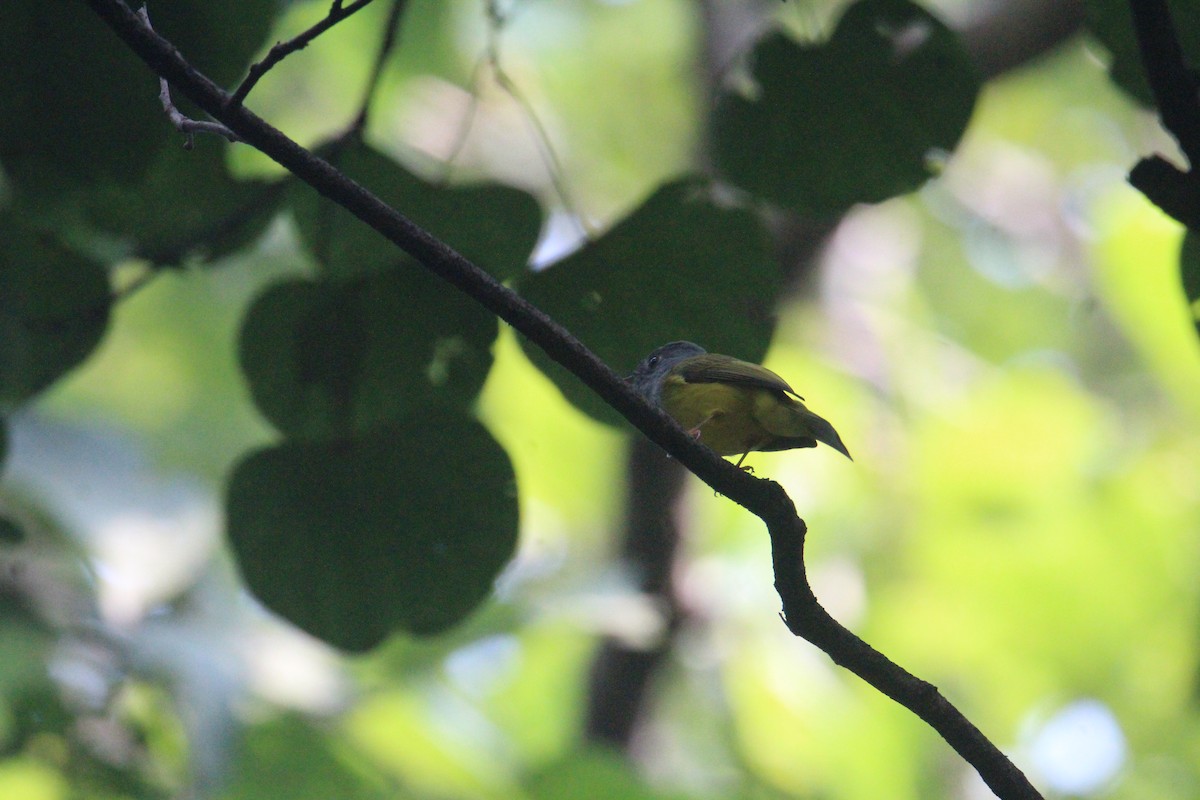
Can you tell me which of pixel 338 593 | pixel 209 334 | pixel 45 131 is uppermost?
pixel 45 131

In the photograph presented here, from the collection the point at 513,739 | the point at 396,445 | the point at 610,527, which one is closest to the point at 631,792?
the point at 396,445

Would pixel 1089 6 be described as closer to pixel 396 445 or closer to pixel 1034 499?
pixel 396 445

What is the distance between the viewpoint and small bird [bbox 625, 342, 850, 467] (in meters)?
2.17

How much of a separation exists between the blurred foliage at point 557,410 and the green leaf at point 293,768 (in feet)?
0.06

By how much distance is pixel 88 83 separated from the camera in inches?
89.7

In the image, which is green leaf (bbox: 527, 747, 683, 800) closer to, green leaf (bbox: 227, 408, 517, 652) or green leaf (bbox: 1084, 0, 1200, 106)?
green leaf (bbox: 227, 408, 517, 652)

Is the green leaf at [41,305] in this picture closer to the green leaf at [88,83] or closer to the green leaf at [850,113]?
the green leaf at [88,83]

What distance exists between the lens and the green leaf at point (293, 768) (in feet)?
11.3

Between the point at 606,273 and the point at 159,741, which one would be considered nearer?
the point at 606,273

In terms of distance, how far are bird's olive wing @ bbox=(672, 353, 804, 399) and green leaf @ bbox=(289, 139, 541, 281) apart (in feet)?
1.41

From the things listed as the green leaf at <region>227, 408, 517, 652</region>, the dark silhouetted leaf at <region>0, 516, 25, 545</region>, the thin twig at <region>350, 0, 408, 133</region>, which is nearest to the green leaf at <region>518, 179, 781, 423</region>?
the green leaf at <region>227, 408, 517, 652</region>

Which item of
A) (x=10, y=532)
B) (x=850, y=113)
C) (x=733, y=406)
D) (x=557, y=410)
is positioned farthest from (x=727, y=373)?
(x=557, y=410)

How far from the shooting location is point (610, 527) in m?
5.12

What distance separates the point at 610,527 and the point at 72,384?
3461 mm
